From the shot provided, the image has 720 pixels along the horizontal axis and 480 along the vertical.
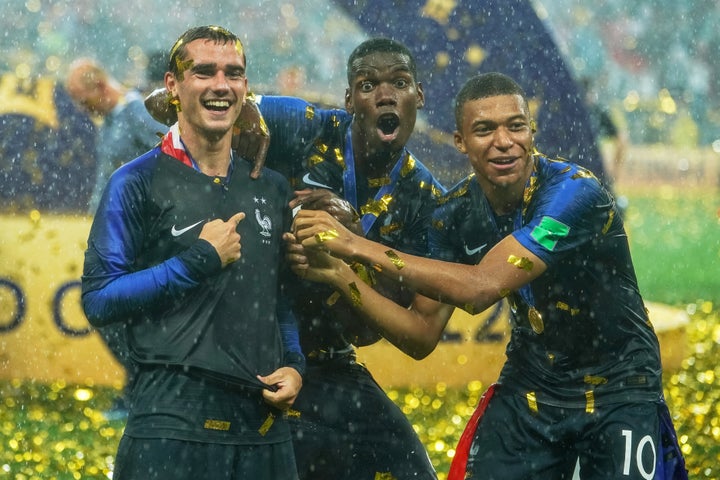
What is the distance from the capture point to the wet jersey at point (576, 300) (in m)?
4.73

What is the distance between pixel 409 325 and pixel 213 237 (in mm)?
1054

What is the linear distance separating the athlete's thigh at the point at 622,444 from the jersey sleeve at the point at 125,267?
1.52 m

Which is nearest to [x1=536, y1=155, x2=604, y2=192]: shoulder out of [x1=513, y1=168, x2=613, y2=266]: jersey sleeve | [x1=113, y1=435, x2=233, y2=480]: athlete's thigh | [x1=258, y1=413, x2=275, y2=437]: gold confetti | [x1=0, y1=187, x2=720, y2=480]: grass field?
[x1=513, y1=168, x2=613, y2=266]: jersey sleeve

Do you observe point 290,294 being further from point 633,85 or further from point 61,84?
point 633,85

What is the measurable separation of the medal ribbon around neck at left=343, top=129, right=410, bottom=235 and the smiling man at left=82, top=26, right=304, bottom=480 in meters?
0.64

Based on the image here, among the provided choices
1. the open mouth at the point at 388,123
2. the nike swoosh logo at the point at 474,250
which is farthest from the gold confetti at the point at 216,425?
the open mouth at the point at 388,123

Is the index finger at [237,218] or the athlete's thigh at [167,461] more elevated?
the index finger at [237,218]

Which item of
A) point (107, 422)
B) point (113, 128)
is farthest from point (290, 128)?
point (107, 422)

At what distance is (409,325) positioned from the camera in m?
4.94

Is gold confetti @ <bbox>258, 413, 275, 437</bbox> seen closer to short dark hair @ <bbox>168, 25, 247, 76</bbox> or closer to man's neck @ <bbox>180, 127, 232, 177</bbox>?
man's neck @ <bbox>180, 127, 232, 177</bbox>

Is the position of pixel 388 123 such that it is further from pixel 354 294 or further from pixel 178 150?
pixel 178 150

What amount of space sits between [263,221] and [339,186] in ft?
2.48

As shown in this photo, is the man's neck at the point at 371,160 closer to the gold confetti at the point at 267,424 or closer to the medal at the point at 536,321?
the medal at the point at 536,321

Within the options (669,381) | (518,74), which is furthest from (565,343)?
(669,381)
